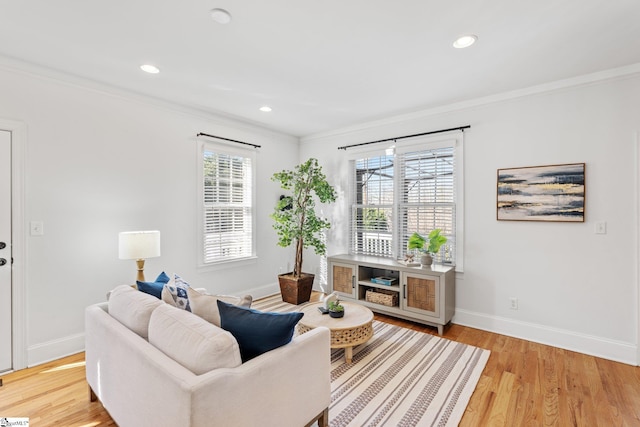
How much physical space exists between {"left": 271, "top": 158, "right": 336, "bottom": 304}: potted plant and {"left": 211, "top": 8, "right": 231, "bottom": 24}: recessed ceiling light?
239 centimetres

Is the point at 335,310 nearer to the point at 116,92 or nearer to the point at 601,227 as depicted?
the point at 601,227

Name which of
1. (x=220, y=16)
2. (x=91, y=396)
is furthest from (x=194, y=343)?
(x=220, y=16)

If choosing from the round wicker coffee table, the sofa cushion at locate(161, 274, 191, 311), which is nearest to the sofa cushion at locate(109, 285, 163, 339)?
the sofa cushion at locate(161, 274, 191, 311)

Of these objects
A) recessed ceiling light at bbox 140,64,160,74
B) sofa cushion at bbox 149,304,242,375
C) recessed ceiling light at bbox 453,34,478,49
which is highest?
recessed ceiling light at bbox 140,64,160,74

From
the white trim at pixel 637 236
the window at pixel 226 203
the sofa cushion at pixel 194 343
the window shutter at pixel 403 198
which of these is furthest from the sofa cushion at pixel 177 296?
the white trim at pixel 637 236

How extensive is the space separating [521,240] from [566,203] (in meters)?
0.54

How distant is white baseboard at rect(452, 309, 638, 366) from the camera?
2732 mm

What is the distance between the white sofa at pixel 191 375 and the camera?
1.24 m

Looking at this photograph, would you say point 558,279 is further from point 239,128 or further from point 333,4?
point 239,128

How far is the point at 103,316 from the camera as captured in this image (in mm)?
1927

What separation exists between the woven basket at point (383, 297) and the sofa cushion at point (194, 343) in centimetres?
265

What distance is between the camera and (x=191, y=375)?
1254 mm

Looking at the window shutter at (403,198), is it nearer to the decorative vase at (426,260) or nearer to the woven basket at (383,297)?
the decorative vase at (426,260)

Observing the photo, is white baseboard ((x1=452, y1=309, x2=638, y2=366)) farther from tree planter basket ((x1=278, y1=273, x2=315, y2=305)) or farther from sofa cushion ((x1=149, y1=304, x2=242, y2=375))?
sofa cushion ((x1=149, y1=304, x2=242, y2=375))
